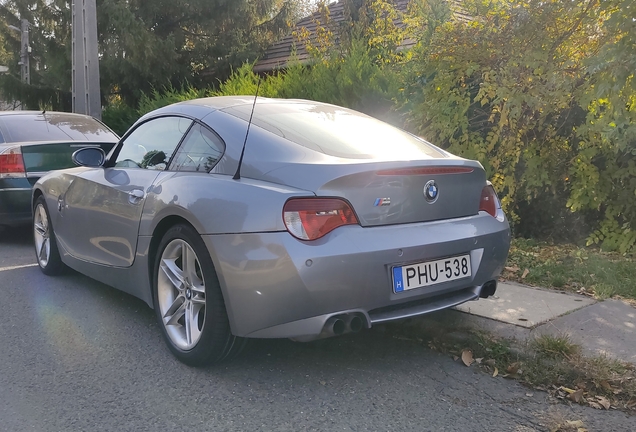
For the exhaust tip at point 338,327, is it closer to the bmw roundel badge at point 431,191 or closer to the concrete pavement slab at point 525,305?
the bmw roundel badge at point 431,191

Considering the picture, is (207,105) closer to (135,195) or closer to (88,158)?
(135,195)

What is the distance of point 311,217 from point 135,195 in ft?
4.76

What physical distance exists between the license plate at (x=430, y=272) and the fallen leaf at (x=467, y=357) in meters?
0.48

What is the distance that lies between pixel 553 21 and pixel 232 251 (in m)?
3.87

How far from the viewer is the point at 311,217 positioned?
3.04 meters

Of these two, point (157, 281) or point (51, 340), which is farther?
point (51, 340)

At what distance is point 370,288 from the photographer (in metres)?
3.06

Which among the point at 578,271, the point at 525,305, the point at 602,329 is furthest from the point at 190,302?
the point at 578,271

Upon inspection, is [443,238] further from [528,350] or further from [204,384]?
[204,384]

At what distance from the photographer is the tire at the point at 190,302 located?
129 inches

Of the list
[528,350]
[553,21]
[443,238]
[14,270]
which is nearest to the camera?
[443,238]

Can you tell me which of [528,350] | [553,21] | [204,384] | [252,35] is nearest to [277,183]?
[204,384]

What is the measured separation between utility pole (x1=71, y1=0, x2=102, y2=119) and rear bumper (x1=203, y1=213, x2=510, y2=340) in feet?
31.0

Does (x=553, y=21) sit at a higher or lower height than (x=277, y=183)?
higher
